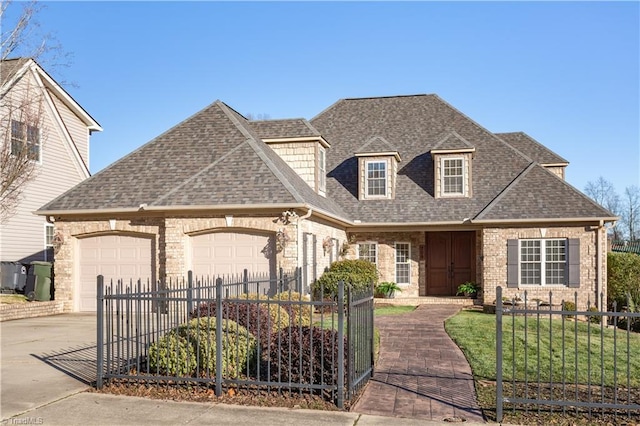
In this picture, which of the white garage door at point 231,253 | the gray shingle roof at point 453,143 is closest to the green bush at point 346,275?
the white garage door at point 231,253

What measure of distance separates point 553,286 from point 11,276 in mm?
17625

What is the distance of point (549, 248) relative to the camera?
20141 millimetres

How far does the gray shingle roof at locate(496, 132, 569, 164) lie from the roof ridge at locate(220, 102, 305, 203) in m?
11.7

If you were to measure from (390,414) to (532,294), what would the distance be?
14180mm

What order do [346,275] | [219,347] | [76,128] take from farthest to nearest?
[76,128] < [346,275] < [219,347]

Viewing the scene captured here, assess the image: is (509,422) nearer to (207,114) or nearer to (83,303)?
(83,303)

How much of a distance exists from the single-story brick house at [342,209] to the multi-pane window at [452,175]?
0.17 feet

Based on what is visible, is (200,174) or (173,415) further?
(200,174)

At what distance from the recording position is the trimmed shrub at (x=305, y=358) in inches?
313

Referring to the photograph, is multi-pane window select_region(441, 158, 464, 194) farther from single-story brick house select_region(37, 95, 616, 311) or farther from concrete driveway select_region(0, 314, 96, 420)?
concrete driveway select_region(0, 314, 96, 420)

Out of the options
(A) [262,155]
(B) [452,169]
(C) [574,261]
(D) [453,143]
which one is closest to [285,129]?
(A) [262,155]

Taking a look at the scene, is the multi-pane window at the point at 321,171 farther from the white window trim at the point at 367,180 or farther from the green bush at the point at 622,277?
the green bush at the point at 622,277

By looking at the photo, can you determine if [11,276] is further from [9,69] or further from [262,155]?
[262,155]

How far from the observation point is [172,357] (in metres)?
8.65
